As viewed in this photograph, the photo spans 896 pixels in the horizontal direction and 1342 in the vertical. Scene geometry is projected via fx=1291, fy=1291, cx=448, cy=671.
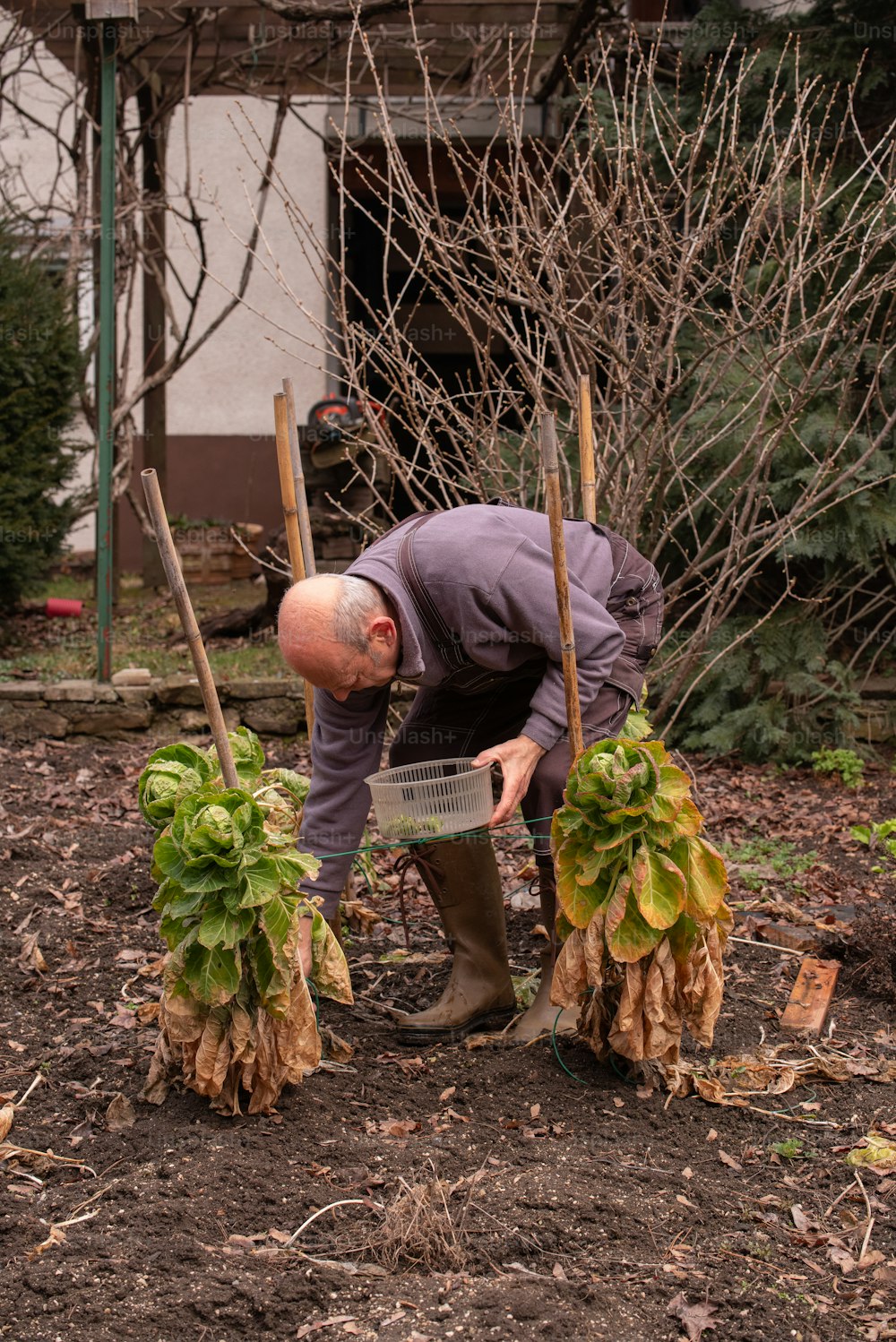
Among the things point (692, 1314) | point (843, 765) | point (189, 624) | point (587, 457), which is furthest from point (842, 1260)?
point (843, 765)

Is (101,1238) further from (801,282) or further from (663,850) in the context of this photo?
(801,282)

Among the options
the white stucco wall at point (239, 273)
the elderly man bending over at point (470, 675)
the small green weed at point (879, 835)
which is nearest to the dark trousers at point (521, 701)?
the elderly man bending over at point (470, 675)

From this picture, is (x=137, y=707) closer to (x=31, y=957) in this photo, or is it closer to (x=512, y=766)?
(x=31, y=957)

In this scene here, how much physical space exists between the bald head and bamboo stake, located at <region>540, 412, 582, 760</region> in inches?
16.2

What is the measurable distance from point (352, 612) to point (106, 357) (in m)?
4.52

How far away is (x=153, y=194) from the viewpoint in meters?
9.33

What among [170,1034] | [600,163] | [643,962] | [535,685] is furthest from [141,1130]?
[600,163]

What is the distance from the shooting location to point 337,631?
3.00 m

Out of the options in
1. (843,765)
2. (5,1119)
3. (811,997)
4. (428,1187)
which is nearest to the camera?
(428,1187)

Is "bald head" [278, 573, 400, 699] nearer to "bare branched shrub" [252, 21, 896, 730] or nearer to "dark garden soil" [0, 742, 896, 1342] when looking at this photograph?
"dark garden soil" [0, 742, 896, 1342]

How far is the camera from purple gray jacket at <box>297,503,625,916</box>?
3.17m

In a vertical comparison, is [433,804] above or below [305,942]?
above

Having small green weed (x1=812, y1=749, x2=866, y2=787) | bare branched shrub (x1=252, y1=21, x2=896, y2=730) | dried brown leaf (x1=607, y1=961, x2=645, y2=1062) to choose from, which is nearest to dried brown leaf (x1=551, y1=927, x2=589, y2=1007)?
dried brown leaf (x1=607, y1=961, x2=645, y2=1062)

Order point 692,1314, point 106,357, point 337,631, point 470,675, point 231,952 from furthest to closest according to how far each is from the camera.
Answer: point 106,357 < point 470,675 < point 337,631 < point 231,952 < point 692,1314
